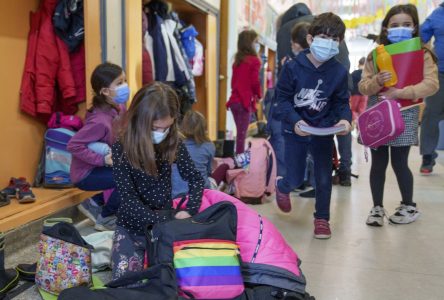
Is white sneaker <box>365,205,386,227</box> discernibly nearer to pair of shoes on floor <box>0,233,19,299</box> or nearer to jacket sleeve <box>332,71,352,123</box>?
jacket sleeve <box>332,71,352,123</box>

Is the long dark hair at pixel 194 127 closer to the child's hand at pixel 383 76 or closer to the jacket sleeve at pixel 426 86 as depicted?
the child's hand at pixel 383 76

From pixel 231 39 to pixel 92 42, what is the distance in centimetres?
292

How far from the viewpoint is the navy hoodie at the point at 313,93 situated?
2387 millimetres

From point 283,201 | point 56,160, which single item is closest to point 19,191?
point 56,160

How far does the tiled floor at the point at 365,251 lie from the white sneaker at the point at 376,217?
40 mm

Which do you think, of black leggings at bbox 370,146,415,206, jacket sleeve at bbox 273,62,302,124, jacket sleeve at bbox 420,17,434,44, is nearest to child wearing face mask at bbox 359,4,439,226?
black leggings at bbox 370,146,415,206

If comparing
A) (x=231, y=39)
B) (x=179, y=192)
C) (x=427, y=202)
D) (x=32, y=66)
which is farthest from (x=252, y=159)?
(x=231, y=39)

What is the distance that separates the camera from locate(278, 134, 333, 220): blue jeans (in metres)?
2.47

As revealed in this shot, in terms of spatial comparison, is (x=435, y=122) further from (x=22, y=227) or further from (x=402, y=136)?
(x=22, y=227)

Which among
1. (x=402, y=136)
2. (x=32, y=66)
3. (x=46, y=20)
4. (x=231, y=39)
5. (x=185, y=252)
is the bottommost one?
(x=185, y=252)

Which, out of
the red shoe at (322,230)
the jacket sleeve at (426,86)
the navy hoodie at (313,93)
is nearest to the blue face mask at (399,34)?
the jacket sleeve at (426,86)

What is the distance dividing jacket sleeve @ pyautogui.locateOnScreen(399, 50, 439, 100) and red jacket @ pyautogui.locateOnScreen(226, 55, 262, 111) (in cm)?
207

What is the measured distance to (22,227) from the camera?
2.24 m

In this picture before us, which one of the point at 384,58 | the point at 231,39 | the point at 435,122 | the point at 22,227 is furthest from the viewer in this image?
the point at 231,39
